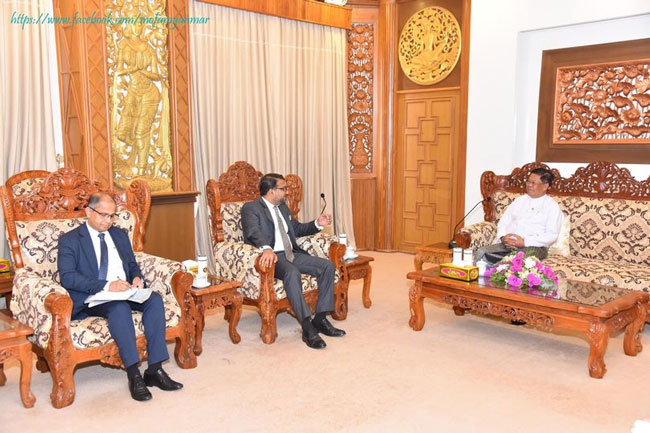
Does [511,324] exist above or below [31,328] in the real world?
below

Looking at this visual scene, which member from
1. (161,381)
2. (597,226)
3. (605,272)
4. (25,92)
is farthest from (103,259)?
(597,226)

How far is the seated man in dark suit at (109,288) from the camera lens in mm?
3041

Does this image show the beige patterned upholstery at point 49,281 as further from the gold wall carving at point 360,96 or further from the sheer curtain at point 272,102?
the gold wall carving at point 360,96

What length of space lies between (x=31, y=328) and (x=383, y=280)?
340 cm

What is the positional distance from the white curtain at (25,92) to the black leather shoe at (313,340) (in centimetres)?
231

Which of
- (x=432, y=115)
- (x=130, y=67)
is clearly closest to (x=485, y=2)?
(x=432, y=115)

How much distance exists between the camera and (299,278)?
157 inches

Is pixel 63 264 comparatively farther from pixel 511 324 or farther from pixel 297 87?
pixel 297 87

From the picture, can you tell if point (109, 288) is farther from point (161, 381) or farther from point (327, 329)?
point (327, 329)

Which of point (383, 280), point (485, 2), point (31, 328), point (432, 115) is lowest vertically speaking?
point (383, 280)

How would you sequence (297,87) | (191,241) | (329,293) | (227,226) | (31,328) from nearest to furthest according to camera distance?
(31,328) < (329,293) < (227,226) < (191,241) < (297,87)

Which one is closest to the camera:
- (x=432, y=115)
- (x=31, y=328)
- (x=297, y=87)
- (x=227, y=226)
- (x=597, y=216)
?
(x=31, y=328)

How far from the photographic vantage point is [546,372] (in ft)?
11.3

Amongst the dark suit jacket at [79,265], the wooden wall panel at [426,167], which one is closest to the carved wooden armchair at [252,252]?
the dark suit jacket at [79,265]
